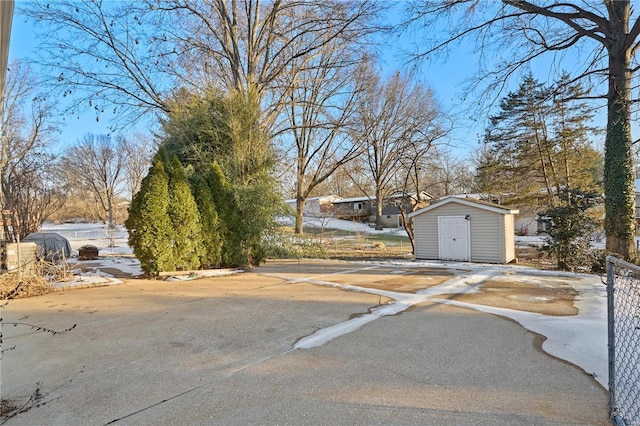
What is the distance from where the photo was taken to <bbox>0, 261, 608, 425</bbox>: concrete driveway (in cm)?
223

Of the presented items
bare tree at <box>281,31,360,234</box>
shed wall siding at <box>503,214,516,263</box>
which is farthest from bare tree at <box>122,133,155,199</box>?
shed wall siding at <box>503,214,516,263</box>

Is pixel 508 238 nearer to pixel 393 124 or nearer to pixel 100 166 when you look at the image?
pixel 393 124

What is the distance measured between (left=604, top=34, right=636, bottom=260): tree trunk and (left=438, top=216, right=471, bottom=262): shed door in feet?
12.7

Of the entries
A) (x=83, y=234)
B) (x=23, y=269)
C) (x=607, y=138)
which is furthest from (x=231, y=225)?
(x=83, y=234)

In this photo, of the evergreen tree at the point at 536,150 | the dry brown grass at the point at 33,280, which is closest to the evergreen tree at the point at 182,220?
the dry brown grass at the point at 33,280

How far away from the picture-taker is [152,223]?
24.9 ft

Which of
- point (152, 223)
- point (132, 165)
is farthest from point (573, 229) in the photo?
point (132, 165)

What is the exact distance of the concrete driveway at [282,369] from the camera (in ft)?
7.32

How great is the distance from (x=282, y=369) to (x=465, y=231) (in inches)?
403

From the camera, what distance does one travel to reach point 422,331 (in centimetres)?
391

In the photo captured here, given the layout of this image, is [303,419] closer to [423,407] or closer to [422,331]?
→ [423,407]

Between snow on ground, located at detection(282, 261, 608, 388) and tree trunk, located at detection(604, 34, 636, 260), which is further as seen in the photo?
tree trunk, located at detection(604, 34, 636, 260)

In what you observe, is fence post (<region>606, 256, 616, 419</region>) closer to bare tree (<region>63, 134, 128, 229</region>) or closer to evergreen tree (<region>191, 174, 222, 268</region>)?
evergreen tree (<region>191, 174, 222, 268</region>)

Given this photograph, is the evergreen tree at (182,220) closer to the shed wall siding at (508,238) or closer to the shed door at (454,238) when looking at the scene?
the shed door at (454,238)
